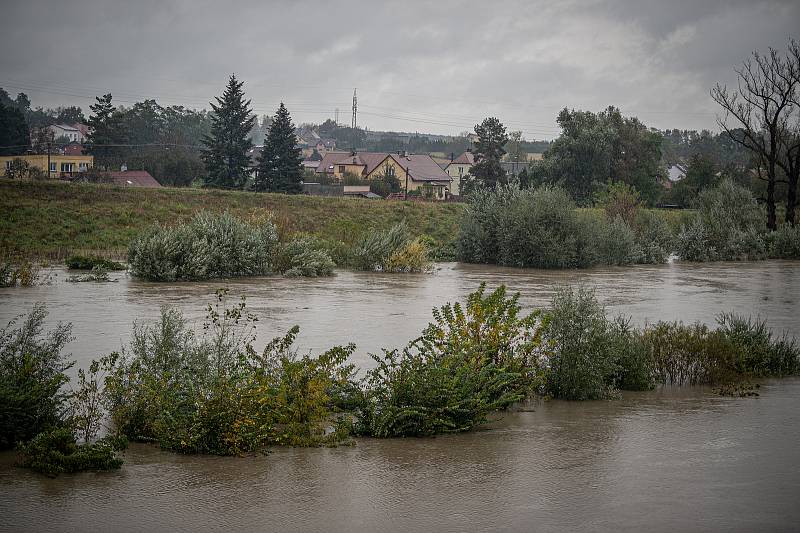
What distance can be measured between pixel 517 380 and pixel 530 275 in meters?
18.3

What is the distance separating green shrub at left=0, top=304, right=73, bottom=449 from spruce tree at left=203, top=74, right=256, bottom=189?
167 feet

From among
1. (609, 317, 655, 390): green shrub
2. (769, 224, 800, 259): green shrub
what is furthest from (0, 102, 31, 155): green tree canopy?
(609, 317, 655, 390): green shrub

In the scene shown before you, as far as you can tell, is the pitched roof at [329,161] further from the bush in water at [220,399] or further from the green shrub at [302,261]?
the bush in water at [220,399]

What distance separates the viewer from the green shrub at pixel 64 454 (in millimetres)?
6832

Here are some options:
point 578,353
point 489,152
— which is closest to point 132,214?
point 578,353

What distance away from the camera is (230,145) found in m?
60.0

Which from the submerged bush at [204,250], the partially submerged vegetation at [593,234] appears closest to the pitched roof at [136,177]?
the partially submerged vegetation at [593,234]

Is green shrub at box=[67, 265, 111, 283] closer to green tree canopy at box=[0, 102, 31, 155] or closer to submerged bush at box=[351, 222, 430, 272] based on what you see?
submerged bush at box=[351, 222, 430, 272]

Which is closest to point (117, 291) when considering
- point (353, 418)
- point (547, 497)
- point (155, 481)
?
point (353, 418)

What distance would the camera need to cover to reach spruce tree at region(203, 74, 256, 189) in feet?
193

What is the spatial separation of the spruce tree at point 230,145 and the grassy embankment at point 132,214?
1075 cm

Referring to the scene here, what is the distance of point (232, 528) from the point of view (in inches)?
232

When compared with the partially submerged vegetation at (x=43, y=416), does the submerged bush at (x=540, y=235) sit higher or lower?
higher

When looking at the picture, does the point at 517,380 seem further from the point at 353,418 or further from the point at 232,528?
the point at 232,528
